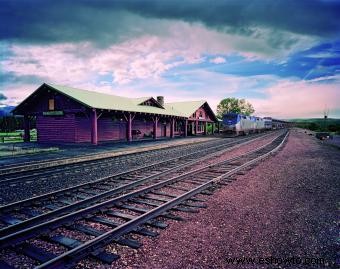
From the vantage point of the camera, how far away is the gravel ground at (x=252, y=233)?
376 cm

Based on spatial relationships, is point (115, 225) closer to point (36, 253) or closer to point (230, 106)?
point (36, 253)

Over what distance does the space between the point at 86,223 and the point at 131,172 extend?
478 centimetres

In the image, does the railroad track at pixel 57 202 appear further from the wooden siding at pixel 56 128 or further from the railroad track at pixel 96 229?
the wooden siding at pixel 56 128

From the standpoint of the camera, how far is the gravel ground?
376 cm

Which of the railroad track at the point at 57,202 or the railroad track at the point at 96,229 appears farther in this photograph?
the railroad track at the point at 57,202

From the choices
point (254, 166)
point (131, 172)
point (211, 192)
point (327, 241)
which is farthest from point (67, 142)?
point (327, 241)

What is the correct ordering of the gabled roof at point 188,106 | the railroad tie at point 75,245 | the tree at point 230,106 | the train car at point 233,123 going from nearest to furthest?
the railroad tie at point 75,245
the train car at point 233,123
the gabled roof at point 188,106
the tree at point 230,106

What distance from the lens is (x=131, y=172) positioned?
9.76 metres

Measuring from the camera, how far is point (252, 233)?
15.3 ft

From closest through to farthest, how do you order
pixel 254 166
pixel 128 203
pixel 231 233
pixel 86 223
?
1. pixel 231 233
2. pixel 86 223
3. pixel 128 203
4. pixel 254 166

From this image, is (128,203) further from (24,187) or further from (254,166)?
(254,166)

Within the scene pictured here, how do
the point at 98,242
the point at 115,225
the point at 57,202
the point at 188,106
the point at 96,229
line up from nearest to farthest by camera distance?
1. the point at 98,242
2. the point at 96,229
3. the point at 115,225
4. the point at 57,202
5. the point at 188,106

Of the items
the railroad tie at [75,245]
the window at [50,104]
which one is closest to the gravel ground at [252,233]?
the railroad tie at [75,245]

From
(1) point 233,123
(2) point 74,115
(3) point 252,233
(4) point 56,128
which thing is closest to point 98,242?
(3) point 252,233
